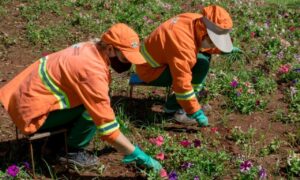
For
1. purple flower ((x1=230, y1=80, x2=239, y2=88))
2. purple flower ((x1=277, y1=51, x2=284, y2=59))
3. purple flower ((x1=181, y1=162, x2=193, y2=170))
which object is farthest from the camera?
purple flower ((x1=277, y1=51, x2=284, y2=59))

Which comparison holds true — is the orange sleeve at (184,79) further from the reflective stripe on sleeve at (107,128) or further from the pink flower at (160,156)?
the reflective stripe on sleeve at (107,128)

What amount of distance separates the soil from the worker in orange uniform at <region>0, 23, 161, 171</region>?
378mm

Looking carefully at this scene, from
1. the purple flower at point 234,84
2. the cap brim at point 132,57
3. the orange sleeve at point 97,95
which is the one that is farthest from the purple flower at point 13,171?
the purple flower at point 234,84

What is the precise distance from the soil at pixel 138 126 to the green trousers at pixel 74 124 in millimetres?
260

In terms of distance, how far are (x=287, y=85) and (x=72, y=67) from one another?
3.00 metres

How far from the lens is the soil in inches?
160

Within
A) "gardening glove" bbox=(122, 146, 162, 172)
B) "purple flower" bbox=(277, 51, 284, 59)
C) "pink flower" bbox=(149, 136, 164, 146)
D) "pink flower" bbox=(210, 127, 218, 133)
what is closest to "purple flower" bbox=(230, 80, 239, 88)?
"pink flower" bbox=(210, 127, 218, 133)

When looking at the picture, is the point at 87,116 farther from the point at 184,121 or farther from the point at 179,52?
the point at 184,121

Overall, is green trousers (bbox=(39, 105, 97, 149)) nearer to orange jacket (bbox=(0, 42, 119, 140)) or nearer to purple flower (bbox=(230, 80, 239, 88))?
orange jacket (bbox=(0, 42, 119, 140))

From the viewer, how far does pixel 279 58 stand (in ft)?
20.4

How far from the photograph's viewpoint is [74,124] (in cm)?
392

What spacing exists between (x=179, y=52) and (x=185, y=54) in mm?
58

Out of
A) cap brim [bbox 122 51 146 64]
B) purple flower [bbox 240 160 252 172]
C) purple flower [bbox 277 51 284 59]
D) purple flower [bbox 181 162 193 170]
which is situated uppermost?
cap brim [bbox 122 51 146 64]

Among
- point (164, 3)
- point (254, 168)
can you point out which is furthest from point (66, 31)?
point (254, 168)
